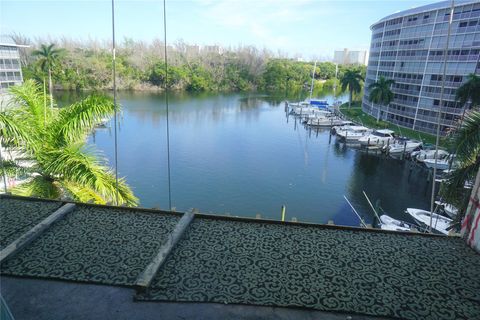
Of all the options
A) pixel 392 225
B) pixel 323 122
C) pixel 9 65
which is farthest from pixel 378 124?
pixel 9 65

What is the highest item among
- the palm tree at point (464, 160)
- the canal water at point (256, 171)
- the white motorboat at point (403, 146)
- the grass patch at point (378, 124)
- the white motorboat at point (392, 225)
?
the palm tree at point (464, 160)

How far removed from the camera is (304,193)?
22562 mm

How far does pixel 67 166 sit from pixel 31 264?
2947 millimetres

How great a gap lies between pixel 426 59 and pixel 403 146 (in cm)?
953

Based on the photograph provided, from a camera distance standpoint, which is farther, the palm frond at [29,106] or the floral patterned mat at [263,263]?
the palm frond at [29,106]

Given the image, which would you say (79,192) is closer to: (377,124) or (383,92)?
(383,92)

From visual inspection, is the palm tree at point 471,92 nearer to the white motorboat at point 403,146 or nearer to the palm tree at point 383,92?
the white motorboat at point 403,146

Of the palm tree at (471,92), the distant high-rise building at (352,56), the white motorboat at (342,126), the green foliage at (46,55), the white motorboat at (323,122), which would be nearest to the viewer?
the palm tree at (471,92)

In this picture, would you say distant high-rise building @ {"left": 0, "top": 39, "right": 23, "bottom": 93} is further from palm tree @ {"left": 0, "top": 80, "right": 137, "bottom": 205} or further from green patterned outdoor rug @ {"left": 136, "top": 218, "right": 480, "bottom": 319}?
green patterned outdoor rug @ {"left": 136, "top": 218, "right": 480, "bottom": 319}

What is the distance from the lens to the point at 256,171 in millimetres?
26484

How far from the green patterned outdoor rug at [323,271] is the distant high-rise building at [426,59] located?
23.2 meters

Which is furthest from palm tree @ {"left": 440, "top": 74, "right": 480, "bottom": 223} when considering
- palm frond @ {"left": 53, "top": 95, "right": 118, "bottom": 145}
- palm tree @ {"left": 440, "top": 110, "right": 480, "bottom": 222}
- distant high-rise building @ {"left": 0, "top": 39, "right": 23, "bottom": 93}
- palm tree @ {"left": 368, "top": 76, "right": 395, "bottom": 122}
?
distant high-rise building @ {"left": 0, "top": 39, "right": 23, "bottom": 93}

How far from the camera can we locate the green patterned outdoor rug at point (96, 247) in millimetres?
4914

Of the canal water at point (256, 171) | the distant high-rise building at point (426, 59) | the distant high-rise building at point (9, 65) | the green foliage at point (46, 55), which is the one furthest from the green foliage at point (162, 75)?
the distant high-rise building at point (426, 59)
